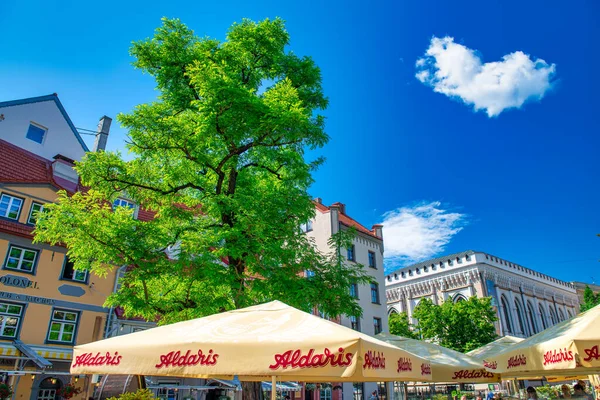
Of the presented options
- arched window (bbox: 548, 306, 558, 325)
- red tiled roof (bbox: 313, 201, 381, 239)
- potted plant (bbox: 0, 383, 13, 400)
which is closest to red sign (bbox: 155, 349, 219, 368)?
potted plant (bbox: 0, 383, 13, 400)

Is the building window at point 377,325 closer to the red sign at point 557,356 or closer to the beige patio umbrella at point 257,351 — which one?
the red sign at point 557,356

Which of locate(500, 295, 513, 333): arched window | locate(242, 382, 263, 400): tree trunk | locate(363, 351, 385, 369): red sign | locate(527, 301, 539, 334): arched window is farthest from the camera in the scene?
locate(527, 301, 539, 334): arched window

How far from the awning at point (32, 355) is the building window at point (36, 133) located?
1151 centimetres

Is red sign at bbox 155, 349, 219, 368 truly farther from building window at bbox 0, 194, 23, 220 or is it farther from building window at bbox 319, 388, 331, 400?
building window at bbox 319, 388, 331, 400

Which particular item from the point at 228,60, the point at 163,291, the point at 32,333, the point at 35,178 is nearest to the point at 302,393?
the point at 32,333

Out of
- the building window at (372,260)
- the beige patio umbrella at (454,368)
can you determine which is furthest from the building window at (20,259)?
the building window at (372,260)

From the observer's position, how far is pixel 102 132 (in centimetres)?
2681

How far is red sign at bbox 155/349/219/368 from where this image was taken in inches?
162

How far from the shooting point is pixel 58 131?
23156 millimetres

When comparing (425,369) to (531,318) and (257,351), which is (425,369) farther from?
(531,318)

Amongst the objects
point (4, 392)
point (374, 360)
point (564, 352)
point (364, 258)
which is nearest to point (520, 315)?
point (364, 258)

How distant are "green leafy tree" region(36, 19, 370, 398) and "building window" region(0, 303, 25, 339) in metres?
8.17

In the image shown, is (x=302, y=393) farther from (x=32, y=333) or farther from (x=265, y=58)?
(x=265, y=58)

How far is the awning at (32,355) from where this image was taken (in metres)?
15.4
